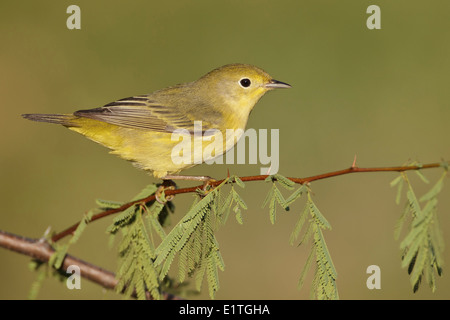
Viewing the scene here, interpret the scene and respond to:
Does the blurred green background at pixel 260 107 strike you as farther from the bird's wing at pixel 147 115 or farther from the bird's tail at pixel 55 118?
the bird's tail at pixel 55 118

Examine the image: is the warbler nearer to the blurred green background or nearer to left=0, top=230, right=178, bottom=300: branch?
left=0, top=230, right=178, bottom=300: branch

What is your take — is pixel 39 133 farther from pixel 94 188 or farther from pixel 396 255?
pixel 396 255

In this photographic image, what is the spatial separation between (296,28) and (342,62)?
1.01 m

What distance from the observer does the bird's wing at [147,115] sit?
397 cm

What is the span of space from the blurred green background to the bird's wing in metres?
2.24

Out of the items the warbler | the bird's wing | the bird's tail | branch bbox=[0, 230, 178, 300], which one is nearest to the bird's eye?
the warbler

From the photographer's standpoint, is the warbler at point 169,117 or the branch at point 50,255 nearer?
the branch at point 50,255

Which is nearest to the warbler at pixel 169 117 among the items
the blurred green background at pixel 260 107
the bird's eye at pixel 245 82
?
the bird's eye at pixel 245 82

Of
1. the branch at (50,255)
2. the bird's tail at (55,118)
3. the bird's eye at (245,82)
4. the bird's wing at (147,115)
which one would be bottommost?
the branch at (50,255)

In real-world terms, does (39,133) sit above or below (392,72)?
below

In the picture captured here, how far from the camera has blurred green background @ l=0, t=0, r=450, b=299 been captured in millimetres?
6246

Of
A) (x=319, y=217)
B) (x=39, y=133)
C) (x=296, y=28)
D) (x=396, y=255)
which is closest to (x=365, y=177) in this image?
(x=396, y=255)

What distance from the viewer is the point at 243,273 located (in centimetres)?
615

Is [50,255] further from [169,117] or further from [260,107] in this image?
[260,107]
